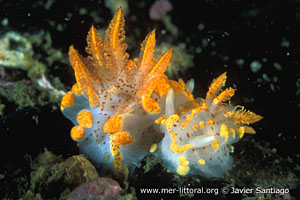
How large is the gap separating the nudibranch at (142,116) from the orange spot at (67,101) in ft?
0.04

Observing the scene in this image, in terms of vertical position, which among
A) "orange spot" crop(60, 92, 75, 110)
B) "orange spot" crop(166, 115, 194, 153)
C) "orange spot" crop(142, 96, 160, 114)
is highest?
"orange spot" crop(60, 92, 75, 110)

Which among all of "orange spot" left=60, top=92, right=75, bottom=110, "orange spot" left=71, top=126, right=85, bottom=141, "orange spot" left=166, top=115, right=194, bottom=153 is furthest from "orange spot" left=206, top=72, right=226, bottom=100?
"orange spot" left=60, top=92, right=75, bottom=110

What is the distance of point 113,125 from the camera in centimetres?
247

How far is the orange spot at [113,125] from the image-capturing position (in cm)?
246

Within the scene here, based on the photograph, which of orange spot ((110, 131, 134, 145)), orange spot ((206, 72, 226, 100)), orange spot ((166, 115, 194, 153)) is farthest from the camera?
orange spot ((206, 72, 226, 100))

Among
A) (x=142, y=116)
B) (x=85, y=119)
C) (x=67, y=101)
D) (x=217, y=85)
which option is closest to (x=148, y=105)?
(x=142, y=116)

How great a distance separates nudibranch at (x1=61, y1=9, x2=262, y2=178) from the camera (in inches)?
97.5

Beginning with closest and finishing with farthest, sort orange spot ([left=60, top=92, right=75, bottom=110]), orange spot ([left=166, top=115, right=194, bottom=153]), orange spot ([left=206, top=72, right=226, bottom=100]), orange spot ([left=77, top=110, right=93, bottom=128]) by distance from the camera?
orange spot ([left=166, top=115, right=194, bottom=153]) → orange spot ([left=77, top=110, right=93, bottom=128]) → orange spot ([left=206, top=72, right=226, bottom=100]) → orange spot ([left=60, top=92, right=75, bottom=110])

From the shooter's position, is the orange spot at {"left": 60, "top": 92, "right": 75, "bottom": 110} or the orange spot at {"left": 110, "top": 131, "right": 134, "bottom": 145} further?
the orange spot at {"left": 60, "top": 92, "right": 75, "bottom": 110}

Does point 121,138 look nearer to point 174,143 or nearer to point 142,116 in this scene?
point 142,116

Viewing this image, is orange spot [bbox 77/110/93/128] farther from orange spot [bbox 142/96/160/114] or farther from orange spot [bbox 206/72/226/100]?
orange spot [bbox 206/72/226/100]

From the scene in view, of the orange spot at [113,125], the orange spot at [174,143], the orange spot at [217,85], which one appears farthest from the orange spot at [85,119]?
the orange spot at [217,85]

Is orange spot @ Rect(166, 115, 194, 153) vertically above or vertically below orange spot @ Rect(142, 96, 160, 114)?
below

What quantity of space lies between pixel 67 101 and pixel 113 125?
697 mm
